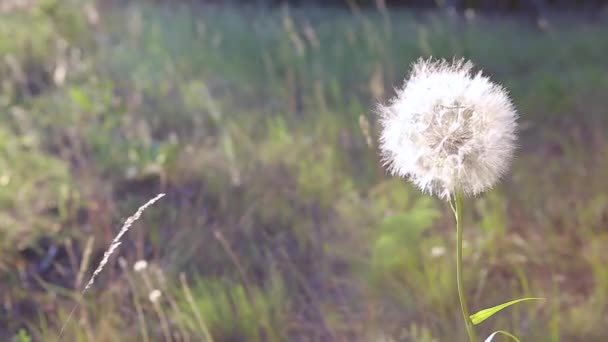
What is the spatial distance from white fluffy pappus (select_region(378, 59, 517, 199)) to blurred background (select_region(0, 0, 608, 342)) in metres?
0.79

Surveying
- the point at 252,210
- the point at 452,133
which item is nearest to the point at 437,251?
the point at 252,210

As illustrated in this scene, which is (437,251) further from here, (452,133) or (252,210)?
(452,133)

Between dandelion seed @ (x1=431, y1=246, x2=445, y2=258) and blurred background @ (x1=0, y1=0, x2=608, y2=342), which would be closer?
blurred background @ (x1=0, y1=0, x2=608, y2=342)

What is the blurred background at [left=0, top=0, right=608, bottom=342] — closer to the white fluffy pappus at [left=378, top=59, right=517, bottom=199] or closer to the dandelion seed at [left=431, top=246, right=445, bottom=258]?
the dandelion seed at [left=431, top=246, right=445, bottom=258]

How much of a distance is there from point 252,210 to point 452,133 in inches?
61.6

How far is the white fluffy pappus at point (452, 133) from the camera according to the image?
132 cm

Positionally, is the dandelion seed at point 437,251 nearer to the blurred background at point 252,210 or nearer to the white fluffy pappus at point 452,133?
the blurred background at point 252,210

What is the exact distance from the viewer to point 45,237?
8.62 feet

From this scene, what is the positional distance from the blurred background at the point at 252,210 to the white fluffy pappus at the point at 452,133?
0.79 meters

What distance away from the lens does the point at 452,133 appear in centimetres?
134

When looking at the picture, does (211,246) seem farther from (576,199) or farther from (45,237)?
(576,199)

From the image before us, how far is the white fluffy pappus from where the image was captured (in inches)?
51.8

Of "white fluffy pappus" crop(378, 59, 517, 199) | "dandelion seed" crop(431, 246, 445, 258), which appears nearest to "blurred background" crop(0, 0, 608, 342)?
"dandelion seed" crop(431, 246, 445, 258)

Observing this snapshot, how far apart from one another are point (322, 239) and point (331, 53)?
2.88 metres
